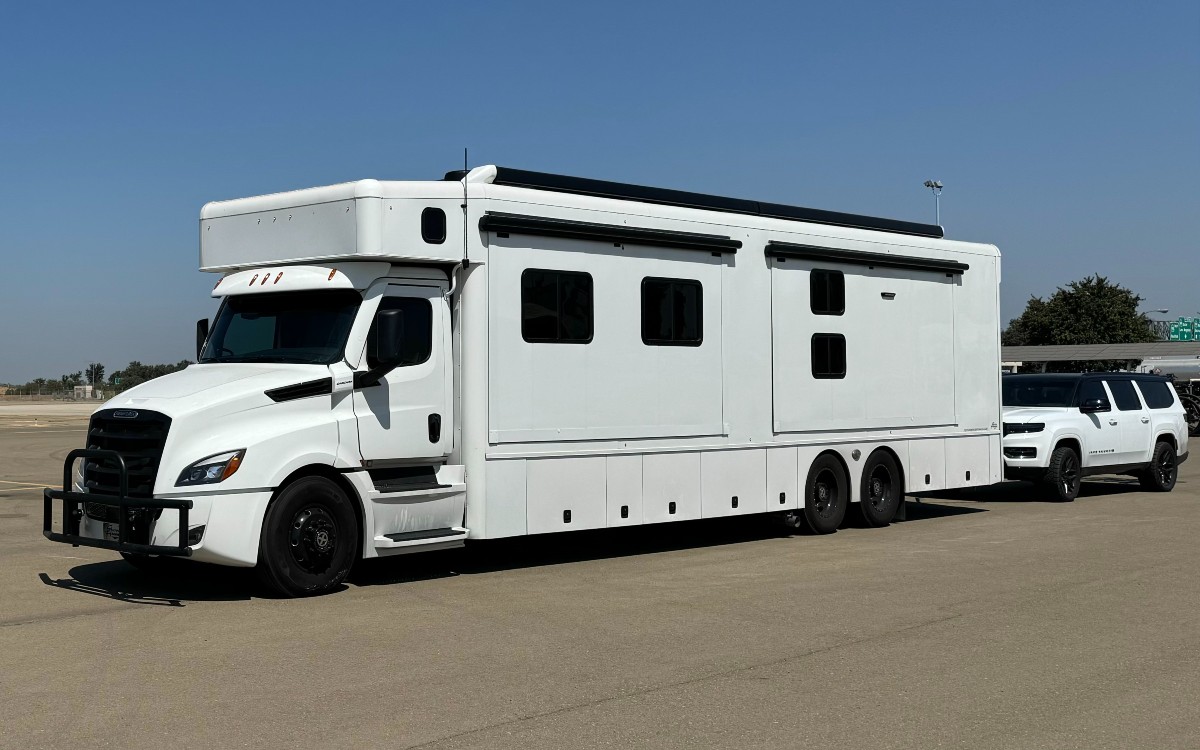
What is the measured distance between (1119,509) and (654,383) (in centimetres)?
860

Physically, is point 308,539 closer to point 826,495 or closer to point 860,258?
point 826,495

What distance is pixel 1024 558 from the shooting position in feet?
40.1

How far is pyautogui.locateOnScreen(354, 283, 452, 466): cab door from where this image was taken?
10.4 meters

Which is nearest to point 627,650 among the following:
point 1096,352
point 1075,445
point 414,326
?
point 414,326

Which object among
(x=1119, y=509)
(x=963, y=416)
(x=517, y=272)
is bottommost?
(x=1119, y=509)

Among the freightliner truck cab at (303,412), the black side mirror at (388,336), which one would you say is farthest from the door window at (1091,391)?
the black side mirror at (388,336)

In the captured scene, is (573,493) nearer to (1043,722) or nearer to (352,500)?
(352,500)

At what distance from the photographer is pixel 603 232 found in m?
11.9

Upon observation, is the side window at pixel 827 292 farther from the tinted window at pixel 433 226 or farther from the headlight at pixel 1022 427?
the headlight at pixel 1022 427

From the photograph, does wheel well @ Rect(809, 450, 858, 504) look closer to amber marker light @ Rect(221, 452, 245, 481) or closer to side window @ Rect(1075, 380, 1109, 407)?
side window @ Rect(1075, 380, 1109, 407)

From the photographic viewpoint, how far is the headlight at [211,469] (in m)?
9.39

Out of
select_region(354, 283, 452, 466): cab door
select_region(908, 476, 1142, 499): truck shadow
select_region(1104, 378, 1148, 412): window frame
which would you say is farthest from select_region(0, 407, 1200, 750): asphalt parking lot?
select_region(1104, 378, 1148, 412): window frame

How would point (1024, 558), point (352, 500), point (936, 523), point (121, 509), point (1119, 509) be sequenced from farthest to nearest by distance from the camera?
1. point (1119, 509)
2. point (936, 523)
3. point (1024, 558)
4. point (352, 500)
5. point (121, 509)

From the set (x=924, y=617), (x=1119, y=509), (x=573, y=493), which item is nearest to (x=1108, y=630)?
(x=924, y=617)
